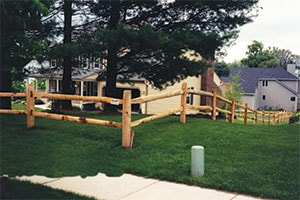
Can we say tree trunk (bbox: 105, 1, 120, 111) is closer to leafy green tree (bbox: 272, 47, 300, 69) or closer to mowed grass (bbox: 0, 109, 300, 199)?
mowed grass (bbox: 0, 109, 300, 199)

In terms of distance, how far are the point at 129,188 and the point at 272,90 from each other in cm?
4532

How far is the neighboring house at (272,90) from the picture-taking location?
1786 inches

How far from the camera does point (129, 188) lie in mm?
4949

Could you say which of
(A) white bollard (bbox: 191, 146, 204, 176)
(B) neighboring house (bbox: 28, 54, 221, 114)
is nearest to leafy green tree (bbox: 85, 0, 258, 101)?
(A) white bollard (bbox: 191, 146, 204, 176)

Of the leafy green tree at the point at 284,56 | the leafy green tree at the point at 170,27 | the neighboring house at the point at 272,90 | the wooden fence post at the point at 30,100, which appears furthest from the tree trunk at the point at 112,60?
the leafy green tree at the point at 284,56

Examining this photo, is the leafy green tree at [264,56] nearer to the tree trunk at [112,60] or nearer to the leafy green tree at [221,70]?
the leafy green tree at [221,70]

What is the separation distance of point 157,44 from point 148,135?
10.6 ft

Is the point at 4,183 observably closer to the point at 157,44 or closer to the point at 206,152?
the point at 206,152

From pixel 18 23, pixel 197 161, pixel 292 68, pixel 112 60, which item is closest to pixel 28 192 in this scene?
pixel 18 23

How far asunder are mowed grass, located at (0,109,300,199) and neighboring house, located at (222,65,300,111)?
37736 mm

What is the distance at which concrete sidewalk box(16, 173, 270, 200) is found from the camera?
15.1ft

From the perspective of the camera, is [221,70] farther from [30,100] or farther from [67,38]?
[30,100]

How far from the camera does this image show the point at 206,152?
694cm

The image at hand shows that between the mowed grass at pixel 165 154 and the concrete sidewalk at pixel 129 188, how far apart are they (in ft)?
0.67
